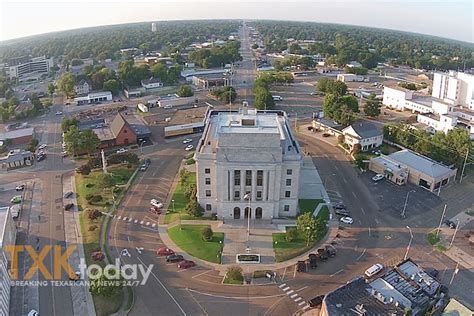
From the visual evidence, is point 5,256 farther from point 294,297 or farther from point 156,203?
point 294,297

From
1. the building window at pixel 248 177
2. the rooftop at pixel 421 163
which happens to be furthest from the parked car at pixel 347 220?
the rooftop at pixel 421 163

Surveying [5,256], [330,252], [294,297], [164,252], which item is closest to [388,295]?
[294,297]

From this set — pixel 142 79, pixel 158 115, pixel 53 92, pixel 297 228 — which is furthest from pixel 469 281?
pixel 53 92

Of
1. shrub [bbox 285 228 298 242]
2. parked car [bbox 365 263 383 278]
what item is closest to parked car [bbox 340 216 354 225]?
shrub [bbox 285 228 298 242]

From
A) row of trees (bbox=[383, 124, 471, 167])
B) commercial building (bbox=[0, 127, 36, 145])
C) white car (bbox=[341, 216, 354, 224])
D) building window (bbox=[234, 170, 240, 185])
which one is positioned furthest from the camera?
commercial building (bbox=[0, 127, 36, 145])

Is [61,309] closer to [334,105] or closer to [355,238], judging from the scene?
[355,238]

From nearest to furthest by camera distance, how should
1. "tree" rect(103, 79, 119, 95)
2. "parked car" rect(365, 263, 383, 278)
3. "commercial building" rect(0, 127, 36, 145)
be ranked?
"parked car" rect(365, 263, 383, 278)
"commercial building" rect(0, 127, 36, 145)
"tree" rect(103, 79, 119, 95)

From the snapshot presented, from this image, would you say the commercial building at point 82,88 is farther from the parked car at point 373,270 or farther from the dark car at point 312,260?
the parked car at point 373,270

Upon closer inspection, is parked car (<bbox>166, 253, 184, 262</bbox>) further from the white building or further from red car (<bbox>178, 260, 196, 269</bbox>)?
the white building
